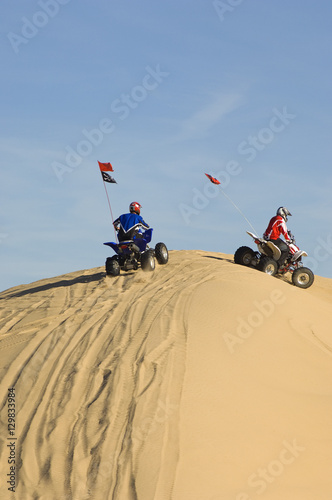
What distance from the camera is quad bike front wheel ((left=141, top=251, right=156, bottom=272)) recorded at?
1530 centimetres

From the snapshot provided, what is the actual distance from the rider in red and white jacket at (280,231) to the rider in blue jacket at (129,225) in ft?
11.4

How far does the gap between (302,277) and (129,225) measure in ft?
16.0

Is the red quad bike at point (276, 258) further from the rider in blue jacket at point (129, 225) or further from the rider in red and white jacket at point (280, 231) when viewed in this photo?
the rider in blue jacket at point (129, 225)

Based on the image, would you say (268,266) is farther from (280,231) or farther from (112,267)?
(112,267)

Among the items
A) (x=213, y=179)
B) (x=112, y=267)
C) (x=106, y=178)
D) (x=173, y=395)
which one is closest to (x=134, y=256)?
(x=112, y=267)

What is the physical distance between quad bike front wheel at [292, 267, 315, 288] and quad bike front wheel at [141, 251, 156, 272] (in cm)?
403

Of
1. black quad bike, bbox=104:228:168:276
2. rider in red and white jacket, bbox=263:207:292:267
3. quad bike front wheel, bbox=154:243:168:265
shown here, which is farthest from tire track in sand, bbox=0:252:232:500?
rider in red and white jacket, bbox=263:207:292:267

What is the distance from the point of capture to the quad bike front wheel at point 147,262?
15.3m

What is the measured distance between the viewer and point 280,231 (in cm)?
1700

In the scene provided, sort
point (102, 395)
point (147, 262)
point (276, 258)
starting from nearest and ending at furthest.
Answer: point (102, 395) < point (147, 262) < point (276, 258)

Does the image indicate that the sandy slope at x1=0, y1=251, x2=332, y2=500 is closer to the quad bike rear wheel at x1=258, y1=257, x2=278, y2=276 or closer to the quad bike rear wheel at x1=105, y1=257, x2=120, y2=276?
the quad bike rear wheel at x1=105, y1=257, x2=120, y2=276

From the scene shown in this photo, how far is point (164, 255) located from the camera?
52.5 feet

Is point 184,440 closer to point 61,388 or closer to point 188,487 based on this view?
point 188,487

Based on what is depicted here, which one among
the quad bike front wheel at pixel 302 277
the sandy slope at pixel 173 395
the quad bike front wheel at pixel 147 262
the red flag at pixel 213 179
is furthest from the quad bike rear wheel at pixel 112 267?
the quad bike front wheel at pixel 302 277
